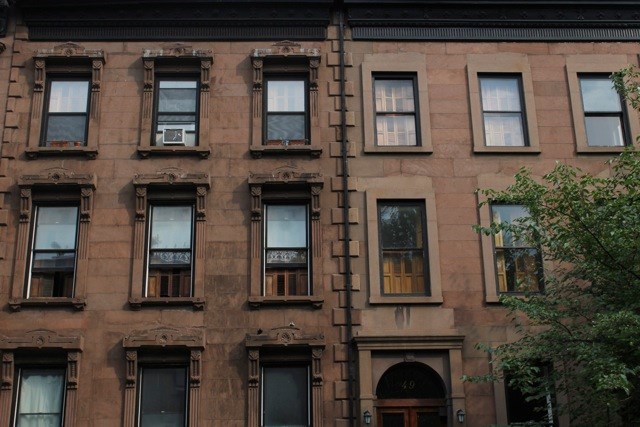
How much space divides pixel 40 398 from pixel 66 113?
641cm

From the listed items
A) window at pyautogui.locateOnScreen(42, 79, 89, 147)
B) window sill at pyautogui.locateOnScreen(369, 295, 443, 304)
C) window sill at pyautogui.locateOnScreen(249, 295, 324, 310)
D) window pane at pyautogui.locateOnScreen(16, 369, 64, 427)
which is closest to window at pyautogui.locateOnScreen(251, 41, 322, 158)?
window sill at pyautogui.locateOnScreen(249, 295, 324, 310)

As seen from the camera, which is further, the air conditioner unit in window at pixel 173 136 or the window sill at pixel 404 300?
the air conditioner unit in window at pixel 173 136

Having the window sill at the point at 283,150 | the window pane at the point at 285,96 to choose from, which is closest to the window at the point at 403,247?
the window sill at the point at 283,150

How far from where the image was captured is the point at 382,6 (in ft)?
61.4

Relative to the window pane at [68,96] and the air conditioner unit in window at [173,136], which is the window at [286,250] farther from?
the window pane at [68,96]

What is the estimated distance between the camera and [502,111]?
59.9ft

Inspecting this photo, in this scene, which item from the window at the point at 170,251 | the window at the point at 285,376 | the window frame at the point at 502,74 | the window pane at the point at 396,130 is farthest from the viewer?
the window pane at the point at 396,130

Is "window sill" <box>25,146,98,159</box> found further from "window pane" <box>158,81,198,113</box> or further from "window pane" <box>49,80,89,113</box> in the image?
"window pane" <box>158,81,198,113</box>

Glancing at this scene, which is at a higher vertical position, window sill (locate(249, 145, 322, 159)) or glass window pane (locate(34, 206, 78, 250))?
window sill (locate(249, 145, 322, 159))

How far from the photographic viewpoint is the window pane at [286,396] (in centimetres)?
1596

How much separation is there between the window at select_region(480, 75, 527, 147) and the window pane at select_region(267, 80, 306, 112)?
168 inches

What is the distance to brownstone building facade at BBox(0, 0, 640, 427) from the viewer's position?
1597 centimetres

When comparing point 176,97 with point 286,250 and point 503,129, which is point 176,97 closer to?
point 286,250

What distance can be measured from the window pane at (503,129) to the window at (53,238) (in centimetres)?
898
